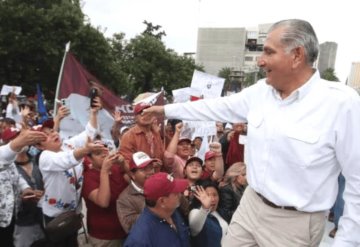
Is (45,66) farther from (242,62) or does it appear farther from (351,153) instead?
(242,62)

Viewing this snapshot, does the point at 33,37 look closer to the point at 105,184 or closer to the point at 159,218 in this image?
the point at 105,184

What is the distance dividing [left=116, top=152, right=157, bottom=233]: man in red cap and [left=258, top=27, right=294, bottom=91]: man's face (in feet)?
5.68

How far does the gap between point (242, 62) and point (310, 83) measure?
104m

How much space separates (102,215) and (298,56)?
2.56 meters

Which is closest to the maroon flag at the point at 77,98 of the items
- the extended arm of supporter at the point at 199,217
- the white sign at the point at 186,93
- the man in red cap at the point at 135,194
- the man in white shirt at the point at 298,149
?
the white sign at the point at 186,93

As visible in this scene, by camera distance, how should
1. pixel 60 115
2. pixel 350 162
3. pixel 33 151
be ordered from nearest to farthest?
pixel 350 162
pixel 33 151
pixel 60 115

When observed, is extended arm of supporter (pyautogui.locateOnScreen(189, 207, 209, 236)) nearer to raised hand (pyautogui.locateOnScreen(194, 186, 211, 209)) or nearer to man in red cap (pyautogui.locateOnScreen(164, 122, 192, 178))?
raised hand (pyautogui.locateOnScreen(194, 186, 211, 209))

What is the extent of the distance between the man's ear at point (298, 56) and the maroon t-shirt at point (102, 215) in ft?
7.71

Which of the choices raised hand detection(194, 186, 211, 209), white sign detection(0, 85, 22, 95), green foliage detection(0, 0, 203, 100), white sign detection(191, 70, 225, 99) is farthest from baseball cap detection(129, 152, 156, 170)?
green foliage detection(0, 0, 203, 100)

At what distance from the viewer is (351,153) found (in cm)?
177

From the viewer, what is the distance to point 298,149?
1.85 meters

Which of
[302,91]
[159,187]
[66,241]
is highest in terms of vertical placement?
[302,91]

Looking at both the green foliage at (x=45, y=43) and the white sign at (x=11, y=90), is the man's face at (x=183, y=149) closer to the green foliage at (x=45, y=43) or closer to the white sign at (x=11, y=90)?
the white sign at (x=11, y=90)

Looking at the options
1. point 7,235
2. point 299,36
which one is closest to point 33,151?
point 7,235
